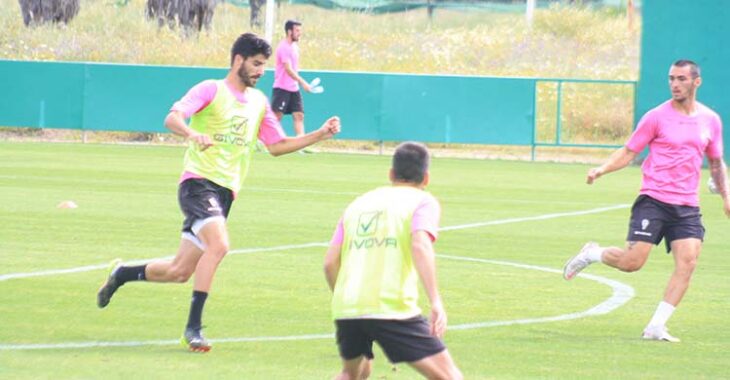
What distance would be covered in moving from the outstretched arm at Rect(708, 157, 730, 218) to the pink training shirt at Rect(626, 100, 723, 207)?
0.22 meters

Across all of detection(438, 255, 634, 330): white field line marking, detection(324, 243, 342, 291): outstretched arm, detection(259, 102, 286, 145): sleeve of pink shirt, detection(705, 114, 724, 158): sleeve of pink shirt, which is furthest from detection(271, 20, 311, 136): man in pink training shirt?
detection(324, 243, 342, 291): outstretched arm

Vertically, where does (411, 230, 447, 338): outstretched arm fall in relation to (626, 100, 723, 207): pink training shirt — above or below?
below

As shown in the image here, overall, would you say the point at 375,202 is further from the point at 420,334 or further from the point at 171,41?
the point at 171,41

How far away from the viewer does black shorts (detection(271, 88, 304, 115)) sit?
25.9 m

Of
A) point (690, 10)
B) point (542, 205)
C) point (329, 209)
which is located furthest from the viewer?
point (690, 10)

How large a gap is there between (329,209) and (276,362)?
9.91 m

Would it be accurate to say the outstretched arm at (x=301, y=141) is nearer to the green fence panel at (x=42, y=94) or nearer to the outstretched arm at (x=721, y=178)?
the outstretched arm at (x=721, y=178)

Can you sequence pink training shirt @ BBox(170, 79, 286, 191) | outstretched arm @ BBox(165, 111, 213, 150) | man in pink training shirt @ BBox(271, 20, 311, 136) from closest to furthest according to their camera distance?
outstretched arm @ BBox(165, 111, 213, 150) → pink training shirt @ BBox(170, 79, 286, 191) → man in pink training shirt @ BBox(271, 20, 311, 136)

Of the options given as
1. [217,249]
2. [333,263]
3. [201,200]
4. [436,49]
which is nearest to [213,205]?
[201,200]

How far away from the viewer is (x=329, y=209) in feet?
62.0

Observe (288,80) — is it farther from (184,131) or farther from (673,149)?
(184,131)

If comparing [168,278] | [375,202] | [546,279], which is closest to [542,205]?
[546,279]

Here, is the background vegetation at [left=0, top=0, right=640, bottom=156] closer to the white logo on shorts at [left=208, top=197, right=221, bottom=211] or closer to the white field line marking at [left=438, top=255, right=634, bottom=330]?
the white field line marking at [left=438, top=255, right=634, bottom=330]

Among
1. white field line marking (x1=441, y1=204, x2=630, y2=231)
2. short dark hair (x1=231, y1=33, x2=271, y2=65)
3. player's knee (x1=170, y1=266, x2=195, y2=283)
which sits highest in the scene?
short dark hair (x1=231, y1=33, x2=271, y2=65)
